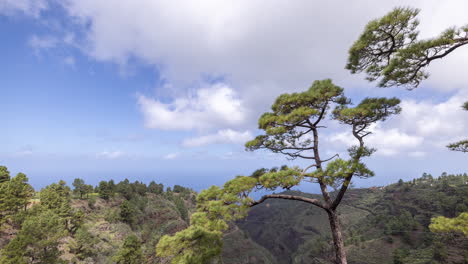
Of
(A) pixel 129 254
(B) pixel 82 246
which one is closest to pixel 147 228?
(B) pixel 82 246

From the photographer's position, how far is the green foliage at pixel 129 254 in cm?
2259

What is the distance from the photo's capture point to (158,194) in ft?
199

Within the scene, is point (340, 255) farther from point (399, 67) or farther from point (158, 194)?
point (158, 194)

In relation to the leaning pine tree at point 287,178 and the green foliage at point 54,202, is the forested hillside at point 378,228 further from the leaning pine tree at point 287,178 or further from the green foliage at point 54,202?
the green foliage at point 54,202

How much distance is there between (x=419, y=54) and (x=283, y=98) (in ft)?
15.9

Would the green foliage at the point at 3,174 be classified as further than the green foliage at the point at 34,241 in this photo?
Yes

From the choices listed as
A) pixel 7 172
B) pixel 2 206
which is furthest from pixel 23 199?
pixel 7 172

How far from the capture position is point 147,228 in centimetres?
4084

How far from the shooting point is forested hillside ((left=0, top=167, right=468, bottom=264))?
74.2 feet

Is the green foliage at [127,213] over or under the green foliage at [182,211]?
over

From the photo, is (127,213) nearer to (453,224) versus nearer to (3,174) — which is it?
(3,174)

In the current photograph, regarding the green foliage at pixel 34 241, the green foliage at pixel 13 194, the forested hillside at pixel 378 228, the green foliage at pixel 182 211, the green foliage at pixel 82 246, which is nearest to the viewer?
the green foliage at pixel 34 241

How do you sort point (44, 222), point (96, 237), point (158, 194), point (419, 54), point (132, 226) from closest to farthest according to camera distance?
point (419, 54)
point (44, 222)
point (96, 237)
point (132, 226)
point (158, 194)

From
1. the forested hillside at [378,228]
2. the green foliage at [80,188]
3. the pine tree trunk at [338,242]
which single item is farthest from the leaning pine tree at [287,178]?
the green foliage at [80,188]
